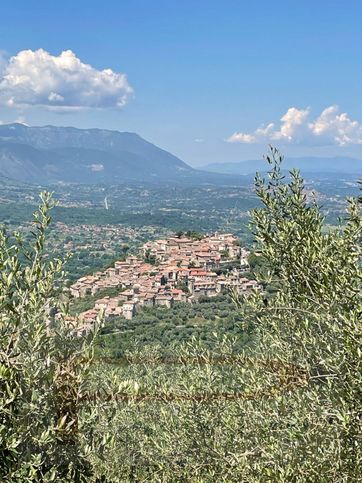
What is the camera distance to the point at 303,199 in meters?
5.73

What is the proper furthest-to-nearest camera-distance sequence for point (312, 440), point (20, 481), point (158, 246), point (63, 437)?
point (158, 246) → point (312, 440) → point (63, 437) → point (20, 481)

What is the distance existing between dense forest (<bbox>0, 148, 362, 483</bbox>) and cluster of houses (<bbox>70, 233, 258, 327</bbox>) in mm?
30509

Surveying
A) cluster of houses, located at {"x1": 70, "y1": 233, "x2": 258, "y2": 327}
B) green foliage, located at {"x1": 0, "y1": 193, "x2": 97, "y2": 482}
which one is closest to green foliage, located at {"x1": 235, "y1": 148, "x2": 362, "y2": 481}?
green foliage, located at {"x1": 0, "y1": 193, "x2": 97, "y2": 482}

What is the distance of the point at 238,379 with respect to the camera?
5.67 metres

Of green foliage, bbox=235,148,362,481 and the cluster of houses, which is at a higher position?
green foliage, bbox=235,148,362,481

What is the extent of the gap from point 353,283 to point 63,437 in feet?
8.41

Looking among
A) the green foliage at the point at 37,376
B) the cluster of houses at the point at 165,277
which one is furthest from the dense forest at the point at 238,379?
the cluster of houses at the point at 165,277

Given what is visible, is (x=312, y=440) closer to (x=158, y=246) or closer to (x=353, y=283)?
(x=353, y=283)

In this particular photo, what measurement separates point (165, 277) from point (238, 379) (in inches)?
1708

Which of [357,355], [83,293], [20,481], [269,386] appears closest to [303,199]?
[269,386]

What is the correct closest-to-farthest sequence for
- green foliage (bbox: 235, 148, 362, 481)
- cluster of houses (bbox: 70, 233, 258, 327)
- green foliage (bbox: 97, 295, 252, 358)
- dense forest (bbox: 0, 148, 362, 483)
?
dense forest (bbox: 0, 148, 362, 483) < green foliage (bbox: 235, 148, 362, 481) < green foliage (bbox: 97, 295, 252, 358) < cluster of houses (bbox: 70, 233, 258, 327)

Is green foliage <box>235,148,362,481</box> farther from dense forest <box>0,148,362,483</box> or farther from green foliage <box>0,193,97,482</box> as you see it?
green foliage <box>0,193,97,482</box>

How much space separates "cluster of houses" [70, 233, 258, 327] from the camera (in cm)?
4281

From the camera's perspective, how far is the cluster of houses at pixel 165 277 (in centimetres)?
4281
